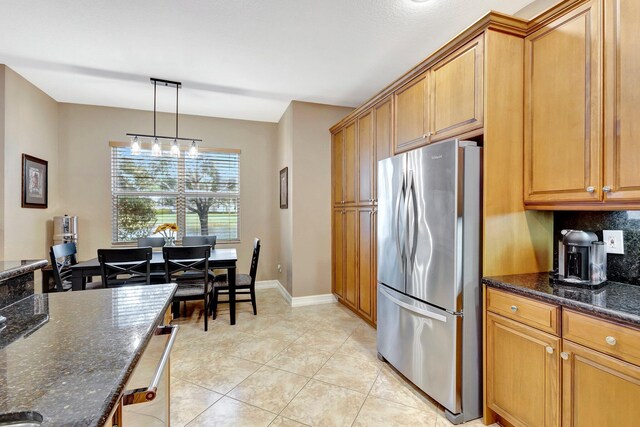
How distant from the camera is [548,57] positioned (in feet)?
5.74

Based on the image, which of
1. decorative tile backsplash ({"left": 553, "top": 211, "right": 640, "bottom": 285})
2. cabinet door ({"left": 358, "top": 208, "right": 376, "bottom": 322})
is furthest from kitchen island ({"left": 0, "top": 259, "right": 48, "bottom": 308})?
decorative tile backsplash ({"left": 553, "top": 211, "right": 640, "bottom": 285})

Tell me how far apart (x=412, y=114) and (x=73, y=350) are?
246 cm

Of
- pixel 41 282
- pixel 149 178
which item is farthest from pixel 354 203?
pixel 41 282

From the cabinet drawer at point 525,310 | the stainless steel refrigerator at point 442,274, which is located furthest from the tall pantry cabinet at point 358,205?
the cabinet drawer at point 525,310

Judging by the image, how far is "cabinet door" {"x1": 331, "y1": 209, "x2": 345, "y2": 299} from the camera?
386cm

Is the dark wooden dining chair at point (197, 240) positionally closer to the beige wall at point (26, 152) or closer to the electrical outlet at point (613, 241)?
the beige wall at point (26, 152)

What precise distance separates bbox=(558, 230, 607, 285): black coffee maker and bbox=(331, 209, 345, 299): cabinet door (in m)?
2.42

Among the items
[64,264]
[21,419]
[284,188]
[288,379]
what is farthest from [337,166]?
[21,419]

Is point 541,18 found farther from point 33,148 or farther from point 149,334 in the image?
point 33,148

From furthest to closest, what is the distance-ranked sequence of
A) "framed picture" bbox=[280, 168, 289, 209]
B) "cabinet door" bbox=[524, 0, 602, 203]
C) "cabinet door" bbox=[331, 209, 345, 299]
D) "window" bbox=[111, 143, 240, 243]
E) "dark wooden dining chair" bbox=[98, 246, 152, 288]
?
1. "window" bbox=[111, 143, 240, 243]
2. "framed picture" bbox=[280, 168, 289, 209]
3. "cabinet door" bbox=[331, 209, 345, 299]
4. "dark wooden dining chair" bbox=[98, 246, 152, 288]
5. "cabinet door" bbox=[524, 0, 602, 203]

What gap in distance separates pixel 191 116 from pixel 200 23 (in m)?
2.46

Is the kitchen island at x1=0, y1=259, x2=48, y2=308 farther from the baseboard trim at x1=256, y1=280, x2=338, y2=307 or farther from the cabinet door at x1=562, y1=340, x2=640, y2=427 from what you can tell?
the baseboard trim at x1=256, y1=280, x2=338, y2=307

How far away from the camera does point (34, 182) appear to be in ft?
11.6

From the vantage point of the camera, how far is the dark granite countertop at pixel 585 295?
1.24m
